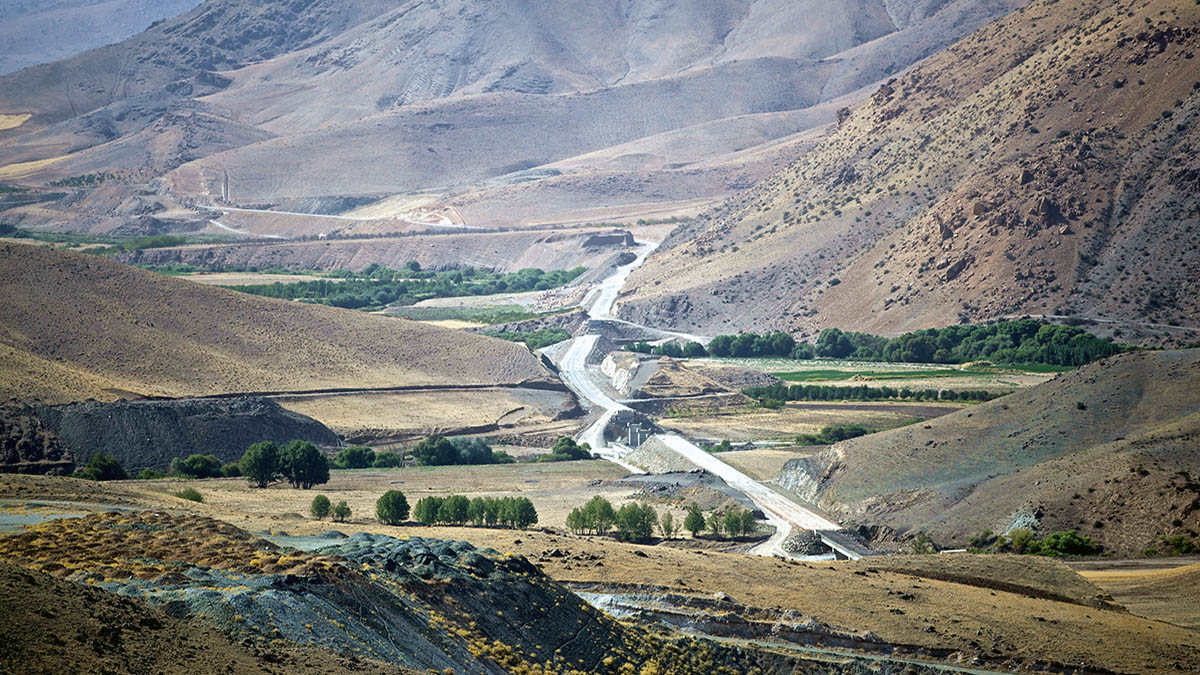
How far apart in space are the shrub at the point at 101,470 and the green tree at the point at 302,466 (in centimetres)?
813

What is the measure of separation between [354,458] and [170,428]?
10.9 m

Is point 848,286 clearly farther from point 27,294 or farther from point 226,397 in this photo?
point 27,294

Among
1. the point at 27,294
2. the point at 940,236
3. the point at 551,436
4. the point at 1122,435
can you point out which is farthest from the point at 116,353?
the point at 940,236

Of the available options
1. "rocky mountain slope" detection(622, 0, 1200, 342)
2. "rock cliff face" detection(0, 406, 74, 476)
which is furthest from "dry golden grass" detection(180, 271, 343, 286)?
"rock cliff face" detection(0, 406, 74, 476)

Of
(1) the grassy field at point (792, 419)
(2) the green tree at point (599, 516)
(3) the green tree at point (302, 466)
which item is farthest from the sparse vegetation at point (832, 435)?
(3) the green tree at point (302, 466)

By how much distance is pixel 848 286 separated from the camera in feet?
444

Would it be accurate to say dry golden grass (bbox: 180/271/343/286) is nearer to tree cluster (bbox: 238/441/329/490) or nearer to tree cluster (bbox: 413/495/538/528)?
tree cluster (bbox: 238/441/329/490)

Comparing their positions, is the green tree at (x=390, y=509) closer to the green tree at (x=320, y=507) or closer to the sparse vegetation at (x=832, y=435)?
the green tree at (x=320, y=507)

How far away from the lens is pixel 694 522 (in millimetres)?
64938

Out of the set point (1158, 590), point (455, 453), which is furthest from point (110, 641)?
point (455, 453)

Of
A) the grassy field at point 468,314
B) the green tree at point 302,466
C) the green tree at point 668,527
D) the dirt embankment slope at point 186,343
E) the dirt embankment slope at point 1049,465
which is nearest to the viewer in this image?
the dirt embankment slope at point 1049,465

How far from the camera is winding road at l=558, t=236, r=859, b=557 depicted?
222 feet

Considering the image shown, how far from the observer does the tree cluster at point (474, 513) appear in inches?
2474

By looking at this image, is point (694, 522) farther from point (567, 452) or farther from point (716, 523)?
point (567, 452)
